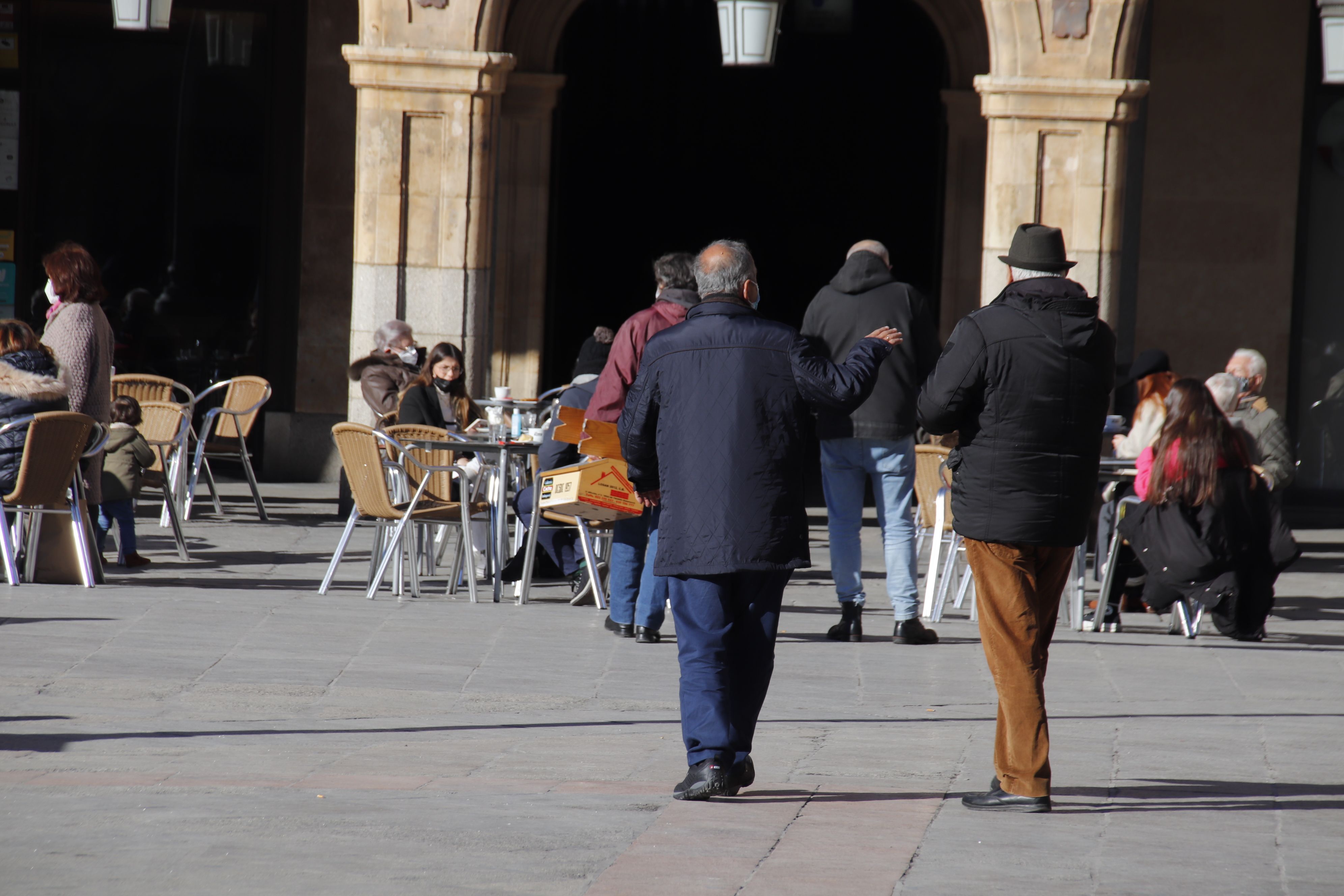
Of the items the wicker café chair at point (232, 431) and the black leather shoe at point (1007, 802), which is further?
the wicker café chair at point (232, 431)

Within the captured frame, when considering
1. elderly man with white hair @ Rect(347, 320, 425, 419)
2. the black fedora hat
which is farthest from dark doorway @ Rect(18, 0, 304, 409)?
the black fedora hat

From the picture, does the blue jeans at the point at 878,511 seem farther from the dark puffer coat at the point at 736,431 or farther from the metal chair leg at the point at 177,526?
the metal chair leg at the point at 177,526

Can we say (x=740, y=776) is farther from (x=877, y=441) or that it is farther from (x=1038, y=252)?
(x=877, y=441)

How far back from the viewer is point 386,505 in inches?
330

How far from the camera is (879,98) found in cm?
1480

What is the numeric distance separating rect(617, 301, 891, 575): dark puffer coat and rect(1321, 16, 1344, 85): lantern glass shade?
506cm

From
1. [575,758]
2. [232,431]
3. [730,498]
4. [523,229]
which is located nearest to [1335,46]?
[730,498]

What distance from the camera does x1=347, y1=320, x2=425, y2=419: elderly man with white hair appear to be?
34.3 feet

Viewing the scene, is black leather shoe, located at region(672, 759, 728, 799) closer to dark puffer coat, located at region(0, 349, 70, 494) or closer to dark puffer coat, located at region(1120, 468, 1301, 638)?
dark puffer coat, located at region(1120, 468, 1301, 638)

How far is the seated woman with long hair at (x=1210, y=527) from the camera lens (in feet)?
26.6

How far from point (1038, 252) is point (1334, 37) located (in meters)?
4.95

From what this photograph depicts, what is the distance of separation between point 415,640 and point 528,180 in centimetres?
679

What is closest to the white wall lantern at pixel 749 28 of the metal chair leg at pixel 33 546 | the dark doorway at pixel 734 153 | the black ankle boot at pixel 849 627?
the black ankle boot at pixel 849 627

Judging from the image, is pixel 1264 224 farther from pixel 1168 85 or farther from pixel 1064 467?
pixel 1064 467
